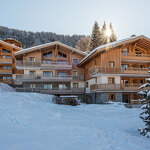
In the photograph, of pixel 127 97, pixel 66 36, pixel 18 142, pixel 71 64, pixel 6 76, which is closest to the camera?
pixel 18 142

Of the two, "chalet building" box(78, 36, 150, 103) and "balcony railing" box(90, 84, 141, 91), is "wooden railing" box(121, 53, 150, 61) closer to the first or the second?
"chalet building" box(78, 36, 150, 103)

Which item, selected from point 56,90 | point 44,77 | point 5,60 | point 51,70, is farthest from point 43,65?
point 5,60

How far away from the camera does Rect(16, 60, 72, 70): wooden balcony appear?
27.9 m

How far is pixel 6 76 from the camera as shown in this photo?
34.4 meters

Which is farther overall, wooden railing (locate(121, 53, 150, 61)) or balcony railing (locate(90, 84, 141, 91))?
wooden railing (locate(121, 53, 150, 61))

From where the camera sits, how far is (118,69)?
23.7m

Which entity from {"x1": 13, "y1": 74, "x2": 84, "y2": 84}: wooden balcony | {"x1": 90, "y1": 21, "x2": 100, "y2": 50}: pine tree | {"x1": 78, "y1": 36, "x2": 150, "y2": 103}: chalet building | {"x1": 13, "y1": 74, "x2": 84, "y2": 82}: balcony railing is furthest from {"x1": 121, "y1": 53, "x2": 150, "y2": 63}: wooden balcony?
{"x1": 90, "y1": 21, "x2": 100, "y2": 50}: pine tree

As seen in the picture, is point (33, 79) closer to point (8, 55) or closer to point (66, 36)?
point (8, 55)

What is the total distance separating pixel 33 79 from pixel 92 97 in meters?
11.7

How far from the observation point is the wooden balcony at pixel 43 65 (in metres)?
27.9

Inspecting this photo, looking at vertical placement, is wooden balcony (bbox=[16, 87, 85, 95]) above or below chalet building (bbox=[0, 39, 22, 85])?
below

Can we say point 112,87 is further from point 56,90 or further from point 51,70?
point 51,70

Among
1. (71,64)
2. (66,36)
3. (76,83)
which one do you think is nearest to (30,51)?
(71,64)

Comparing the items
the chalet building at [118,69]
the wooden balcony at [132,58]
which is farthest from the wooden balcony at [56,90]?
the wooden balcony at [132,58]
